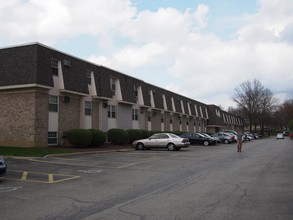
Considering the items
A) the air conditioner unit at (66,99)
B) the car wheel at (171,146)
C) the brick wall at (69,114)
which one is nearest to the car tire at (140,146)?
the car wheel at (171,146)

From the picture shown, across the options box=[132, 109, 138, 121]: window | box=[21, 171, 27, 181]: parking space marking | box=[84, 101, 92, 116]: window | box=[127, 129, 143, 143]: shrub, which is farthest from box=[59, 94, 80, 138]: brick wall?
box=[21, 171, 27, 181]: parking space marking

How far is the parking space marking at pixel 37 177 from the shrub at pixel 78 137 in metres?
13.2

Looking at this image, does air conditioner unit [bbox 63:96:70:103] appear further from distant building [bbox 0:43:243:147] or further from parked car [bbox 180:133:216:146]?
parked car [bbox 180:133:216:146]

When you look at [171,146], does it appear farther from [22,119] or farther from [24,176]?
[24,176]

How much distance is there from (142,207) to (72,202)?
1.73 metres

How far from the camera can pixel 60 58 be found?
28781 millimetres

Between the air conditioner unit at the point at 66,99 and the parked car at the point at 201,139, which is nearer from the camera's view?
the air conditioner unit at the point at 66,99

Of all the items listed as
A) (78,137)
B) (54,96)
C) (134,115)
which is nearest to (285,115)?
(134,115)

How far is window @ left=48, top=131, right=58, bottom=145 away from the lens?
90.0 ft

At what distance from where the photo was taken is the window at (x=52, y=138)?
27.4 meters

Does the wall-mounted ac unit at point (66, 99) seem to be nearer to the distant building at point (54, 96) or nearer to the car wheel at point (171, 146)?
the distant building at point (54, 96)

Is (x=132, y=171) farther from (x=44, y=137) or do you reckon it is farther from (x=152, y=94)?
(x=152, y=94)

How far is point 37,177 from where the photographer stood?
42.8 ft

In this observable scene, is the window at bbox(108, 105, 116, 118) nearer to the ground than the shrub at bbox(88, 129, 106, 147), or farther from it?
farther from it
